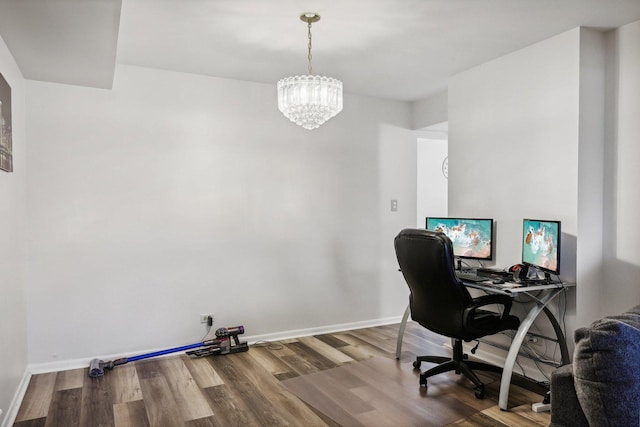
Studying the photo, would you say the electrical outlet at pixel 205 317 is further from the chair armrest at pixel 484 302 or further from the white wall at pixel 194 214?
the chair armrest at pixel 484 302

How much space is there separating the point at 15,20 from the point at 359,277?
3.56 meters

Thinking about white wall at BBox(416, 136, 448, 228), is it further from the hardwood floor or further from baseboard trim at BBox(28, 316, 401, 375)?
the hardwood floor

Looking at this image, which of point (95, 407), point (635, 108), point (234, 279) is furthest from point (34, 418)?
point (635, 108)

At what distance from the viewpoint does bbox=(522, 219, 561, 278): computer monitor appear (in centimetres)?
287

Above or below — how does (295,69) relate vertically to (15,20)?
above

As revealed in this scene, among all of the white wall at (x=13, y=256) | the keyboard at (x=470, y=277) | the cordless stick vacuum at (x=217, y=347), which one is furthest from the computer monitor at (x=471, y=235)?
the white wall at (x=13, y=256)

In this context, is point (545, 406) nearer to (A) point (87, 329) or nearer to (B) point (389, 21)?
(B) point (389, 21)

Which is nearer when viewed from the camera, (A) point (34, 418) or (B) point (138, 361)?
(A) point (34, 418)

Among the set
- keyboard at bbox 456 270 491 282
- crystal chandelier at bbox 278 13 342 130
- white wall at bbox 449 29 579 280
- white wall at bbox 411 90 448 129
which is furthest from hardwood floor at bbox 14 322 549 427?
white wall at bbox 411 90 448 129

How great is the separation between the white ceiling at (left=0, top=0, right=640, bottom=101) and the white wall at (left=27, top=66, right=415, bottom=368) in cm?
36

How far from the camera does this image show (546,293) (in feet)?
10.3

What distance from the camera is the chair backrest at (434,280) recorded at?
2846 millimetres

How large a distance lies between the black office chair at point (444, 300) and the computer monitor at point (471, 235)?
2.05 ft

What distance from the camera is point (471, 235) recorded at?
3668 millimetres
